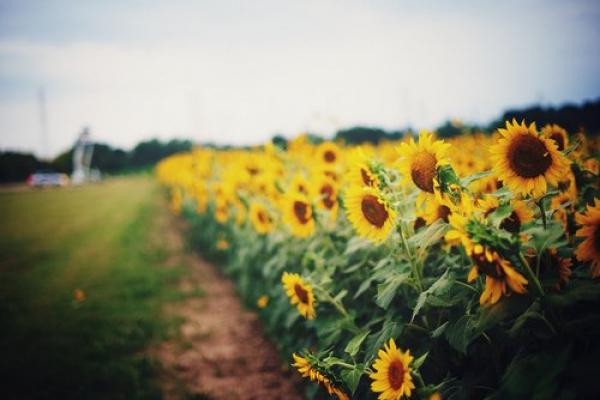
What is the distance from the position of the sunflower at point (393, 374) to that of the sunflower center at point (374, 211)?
550 mm

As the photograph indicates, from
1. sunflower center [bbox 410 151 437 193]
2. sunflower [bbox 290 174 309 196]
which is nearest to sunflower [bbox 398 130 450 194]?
sunflower center [bbox 410 151 437 193]

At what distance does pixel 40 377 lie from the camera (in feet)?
10.6

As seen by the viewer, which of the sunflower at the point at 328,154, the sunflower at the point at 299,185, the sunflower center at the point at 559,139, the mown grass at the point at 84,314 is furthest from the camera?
the sunflower at the point at 328,154

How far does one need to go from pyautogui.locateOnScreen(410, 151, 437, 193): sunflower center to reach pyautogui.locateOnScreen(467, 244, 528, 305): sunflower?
560mm

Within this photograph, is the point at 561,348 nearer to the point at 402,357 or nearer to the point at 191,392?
the point at 402,357

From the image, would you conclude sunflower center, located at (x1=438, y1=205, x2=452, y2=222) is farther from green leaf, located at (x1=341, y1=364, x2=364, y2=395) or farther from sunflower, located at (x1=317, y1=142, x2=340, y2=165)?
sunflower, located at (x1=317, y1=142, x2=340, y2=165)

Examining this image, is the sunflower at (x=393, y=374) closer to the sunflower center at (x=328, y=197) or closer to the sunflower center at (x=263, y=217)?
the sunflower center at (x=328, y=197)

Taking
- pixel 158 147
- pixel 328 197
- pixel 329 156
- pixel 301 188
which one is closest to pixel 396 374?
pixel 328 197

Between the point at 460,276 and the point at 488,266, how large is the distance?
391mm

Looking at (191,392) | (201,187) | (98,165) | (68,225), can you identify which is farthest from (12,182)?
(191,392)

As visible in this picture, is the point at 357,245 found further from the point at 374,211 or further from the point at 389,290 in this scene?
the point at 389,290

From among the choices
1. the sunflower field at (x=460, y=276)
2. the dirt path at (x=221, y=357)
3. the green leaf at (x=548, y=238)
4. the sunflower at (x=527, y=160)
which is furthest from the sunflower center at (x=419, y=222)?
the dirt path at (x=221, y=357)

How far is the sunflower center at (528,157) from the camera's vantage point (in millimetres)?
1379

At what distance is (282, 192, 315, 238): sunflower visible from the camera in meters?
2.55
